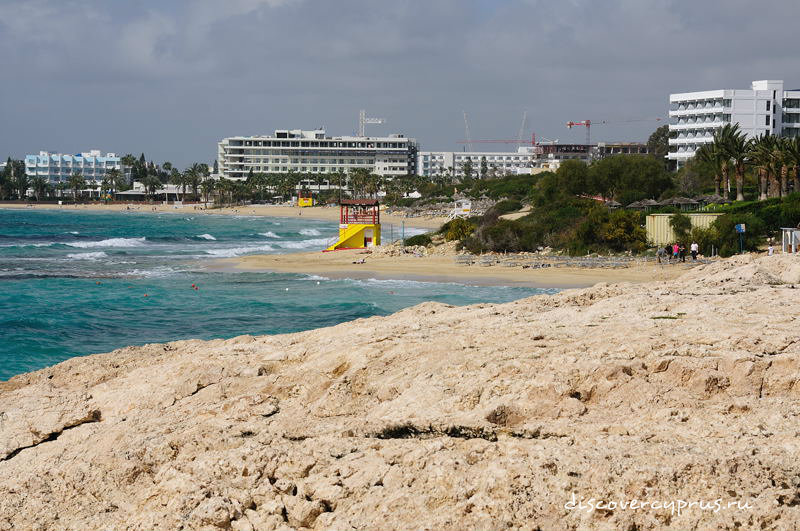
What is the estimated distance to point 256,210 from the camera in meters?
142

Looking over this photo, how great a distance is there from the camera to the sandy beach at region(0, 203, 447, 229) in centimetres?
9943

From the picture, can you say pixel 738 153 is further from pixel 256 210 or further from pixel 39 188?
pixel 39 188

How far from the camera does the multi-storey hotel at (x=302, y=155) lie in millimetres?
189250

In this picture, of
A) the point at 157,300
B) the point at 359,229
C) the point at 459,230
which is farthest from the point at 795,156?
the point at 157,300

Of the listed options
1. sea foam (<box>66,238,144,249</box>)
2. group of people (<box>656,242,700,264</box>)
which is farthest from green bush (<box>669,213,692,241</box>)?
sea foam (<box>66,238,144,249</box>)

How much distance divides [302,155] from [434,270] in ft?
505

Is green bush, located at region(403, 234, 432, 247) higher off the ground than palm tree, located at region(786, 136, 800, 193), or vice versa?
palm tree, located at region(786, 136, 800, 193)

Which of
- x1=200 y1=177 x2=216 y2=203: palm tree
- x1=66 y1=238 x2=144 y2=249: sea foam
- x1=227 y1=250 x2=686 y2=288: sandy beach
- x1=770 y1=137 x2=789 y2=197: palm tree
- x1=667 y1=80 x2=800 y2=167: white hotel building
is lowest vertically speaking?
x1=227 y1=250 x2=686 y2=288: sandy beach

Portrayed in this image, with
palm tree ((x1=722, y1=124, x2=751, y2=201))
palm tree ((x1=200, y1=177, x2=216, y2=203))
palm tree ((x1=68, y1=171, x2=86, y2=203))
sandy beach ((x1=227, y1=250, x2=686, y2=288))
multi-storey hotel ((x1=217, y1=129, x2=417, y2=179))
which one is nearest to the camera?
sandy beach ((x1=227, y1=250, x2=686, y2=288))

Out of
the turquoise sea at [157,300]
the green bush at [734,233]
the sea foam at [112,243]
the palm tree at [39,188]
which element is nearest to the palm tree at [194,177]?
the palm tree at [39,188]

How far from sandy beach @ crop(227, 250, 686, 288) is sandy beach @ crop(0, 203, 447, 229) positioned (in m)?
41.2

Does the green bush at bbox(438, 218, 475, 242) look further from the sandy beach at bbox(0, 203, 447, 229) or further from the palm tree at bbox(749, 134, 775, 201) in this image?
the sandy beach at bbox(0, 203, 447, 229)

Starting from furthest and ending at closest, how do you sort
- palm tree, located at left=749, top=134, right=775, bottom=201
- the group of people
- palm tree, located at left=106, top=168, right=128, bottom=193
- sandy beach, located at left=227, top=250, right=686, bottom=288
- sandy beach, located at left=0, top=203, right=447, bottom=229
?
palm tree, located at left=106, top=168, right=128, bottom=193
sandy beach, located at left=0, top=203, right=447, bottom=229
palm tree, located at left=749, top=134, right=775, bottom=201
the group of people
sandy beach, located at left=227, top=250, right=686, bottom=288

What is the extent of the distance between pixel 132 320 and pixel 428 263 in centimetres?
2012
